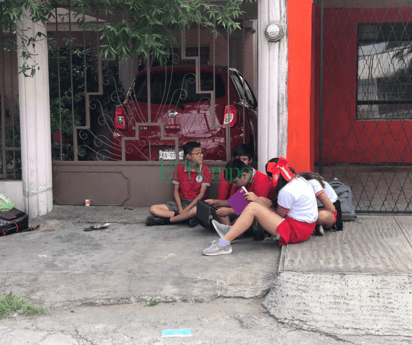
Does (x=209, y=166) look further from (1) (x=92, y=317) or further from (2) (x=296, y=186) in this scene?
(1) (x=92, y=317)

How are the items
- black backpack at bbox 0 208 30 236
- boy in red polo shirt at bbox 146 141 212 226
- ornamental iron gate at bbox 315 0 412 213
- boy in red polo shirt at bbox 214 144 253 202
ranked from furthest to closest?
ornamental iron gate at bbox 315 0 412 213 → boy in red polo shirt at bbox 146 141 212 226 → black backpack at bbox 0 208 30 236 → boy in red polo shirt at bbox 214 144 253 202

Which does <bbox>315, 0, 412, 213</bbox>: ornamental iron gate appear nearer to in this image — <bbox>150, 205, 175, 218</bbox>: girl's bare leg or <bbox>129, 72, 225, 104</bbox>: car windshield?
<bbox>129, 72, 225, 104</bbox>: car windshield

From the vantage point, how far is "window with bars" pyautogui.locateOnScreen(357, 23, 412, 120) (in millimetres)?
10391

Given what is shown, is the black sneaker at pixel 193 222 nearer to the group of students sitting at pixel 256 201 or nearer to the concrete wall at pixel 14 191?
the group of students sitting at pixel 256 201

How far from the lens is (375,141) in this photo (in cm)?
1041

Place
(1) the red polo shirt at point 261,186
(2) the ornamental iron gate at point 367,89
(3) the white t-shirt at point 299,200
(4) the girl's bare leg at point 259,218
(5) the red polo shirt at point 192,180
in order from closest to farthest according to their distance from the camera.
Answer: (3) the white t-shirt at point 299,200
(4) the girl's bare leg at point 259,218
(1) the red polo shirt at point 261,186
(5) the red polo shirt at point 192,180
(2) the ornamental iron gate at point 367,89

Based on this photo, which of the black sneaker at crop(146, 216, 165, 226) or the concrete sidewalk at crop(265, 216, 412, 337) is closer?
the concrete sidewalk at crop(265, 216, 412, 337)

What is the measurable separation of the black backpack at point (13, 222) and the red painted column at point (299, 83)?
3244mm

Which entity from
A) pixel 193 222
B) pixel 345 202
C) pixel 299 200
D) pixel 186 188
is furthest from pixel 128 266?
pixel 345 202

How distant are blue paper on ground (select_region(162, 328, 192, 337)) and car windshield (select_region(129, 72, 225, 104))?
384cm

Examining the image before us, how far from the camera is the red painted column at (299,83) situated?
241 inches

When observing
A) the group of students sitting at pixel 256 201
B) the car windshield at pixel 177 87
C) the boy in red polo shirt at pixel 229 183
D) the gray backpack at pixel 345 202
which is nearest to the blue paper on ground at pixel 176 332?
the group of students sitting at pixel 256 201

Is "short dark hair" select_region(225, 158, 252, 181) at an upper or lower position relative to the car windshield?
lower

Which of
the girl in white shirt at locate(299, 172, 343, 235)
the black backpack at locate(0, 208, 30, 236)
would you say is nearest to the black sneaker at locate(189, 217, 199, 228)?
the girl in white shirt at locate(299, 172, 343, 235)
